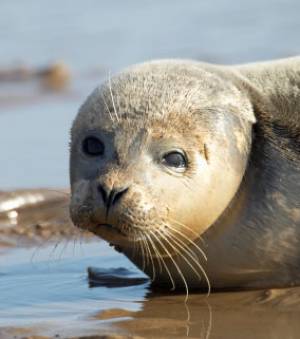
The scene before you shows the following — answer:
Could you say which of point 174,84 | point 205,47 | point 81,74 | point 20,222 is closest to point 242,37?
point 205,47

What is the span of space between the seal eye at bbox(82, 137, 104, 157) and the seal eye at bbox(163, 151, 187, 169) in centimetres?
27

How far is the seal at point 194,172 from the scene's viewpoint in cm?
538

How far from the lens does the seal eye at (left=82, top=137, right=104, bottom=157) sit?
18.0 ft

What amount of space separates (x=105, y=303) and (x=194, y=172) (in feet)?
2.23

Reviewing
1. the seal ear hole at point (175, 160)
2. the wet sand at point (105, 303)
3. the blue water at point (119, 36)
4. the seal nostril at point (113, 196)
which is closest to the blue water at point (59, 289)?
the wet sand at point (105, 303)

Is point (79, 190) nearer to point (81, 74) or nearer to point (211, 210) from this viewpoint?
point (211, 210)

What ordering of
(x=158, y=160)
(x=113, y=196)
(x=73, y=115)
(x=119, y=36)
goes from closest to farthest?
1. (x=113, y=196)
2. (x=158, y=160)
3. (x=73, y=115)
4. (x=119, y=36)

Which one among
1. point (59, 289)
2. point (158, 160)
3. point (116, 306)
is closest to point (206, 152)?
A: point (158, 160)

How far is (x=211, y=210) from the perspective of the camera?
5586 mm

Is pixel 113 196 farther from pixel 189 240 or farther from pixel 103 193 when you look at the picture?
pixel 189 240

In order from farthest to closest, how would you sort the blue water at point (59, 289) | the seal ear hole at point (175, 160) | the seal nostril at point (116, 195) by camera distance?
the seal ear hole at point (175, 160) < the blue water at point (59, 289) < the seal nostril at point (116, 195)

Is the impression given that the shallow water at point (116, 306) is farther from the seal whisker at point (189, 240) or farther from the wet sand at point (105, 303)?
the seal whisker at point (189, 240)

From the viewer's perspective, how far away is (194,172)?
5523mm

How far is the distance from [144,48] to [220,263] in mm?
7893
